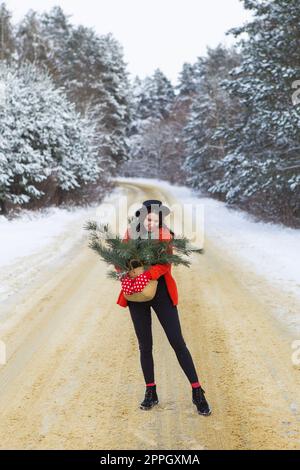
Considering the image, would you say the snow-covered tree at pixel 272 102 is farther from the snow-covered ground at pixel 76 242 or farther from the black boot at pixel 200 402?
the black boot at pixel 200 402

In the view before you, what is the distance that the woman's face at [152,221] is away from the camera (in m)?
4.18

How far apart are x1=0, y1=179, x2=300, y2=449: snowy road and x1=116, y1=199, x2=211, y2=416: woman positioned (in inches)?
7.3

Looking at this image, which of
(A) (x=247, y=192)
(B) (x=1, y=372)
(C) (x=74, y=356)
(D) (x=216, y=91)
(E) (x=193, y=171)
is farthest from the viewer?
(E) (x=193, y=171)

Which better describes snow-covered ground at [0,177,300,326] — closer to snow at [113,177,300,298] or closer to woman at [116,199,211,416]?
snow at [113,177,300,298]

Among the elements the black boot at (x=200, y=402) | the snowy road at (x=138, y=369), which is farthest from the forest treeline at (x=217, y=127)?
the black boot at (x=200, y=402)

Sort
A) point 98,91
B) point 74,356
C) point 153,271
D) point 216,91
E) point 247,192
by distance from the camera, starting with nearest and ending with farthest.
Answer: point 153,271
point 74,356
point 247,192
point 216,91
point 98,91

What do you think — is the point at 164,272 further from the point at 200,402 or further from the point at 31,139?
the point at 31,139

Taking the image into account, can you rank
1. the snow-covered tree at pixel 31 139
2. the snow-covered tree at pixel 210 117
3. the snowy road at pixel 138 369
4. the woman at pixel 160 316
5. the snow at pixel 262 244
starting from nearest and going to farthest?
the snowy road at pixel 138 369 → the woman at pixel 160 316 → the snow at pixel 262 244 → the snow-covered tree at pixel 31 139 → the snow-covered tree at pixel 210 117

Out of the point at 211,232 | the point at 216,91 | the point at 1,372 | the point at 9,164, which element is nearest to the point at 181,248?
the point at 1,372

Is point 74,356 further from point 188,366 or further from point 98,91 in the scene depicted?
point 98,91

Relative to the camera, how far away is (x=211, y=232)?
1588 cm

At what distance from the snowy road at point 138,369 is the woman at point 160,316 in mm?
185
